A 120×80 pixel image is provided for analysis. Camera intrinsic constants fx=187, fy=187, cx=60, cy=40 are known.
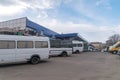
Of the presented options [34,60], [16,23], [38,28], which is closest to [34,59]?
[34,60]

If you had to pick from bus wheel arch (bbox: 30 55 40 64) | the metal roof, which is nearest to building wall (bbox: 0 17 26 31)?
the metal roof

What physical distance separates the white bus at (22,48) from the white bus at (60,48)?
668 centimetres

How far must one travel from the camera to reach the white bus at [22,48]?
47.2ft

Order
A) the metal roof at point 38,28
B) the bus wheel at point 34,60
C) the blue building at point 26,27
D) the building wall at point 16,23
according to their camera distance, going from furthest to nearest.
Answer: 1. the metal roof at point 38,28
2. the building wall at point 16,23
3. the blue building at point 26,27
4. the bus wheel at point 34,60

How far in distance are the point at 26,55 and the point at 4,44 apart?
222 centimetres

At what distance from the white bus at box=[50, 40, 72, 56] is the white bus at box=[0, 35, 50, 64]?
668cm

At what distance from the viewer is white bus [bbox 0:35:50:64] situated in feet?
47.2

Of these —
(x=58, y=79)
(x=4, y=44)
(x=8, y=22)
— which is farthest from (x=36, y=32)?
(x=58, y=79)

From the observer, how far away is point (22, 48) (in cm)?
1554

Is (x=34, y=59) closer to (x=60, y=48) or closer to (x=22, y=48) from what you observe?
(x=22, y=48)

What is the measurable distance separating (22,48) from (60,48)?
10109mm

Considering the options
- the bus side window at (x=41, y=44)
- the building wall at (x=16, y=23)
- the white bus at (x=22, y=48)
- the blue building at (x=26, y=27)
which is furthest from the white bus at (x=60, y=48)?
the building wall at (x=16, y=23)

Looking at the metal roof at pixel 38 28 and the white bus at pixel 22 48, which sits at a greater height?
the metal roof at pixel 38 28

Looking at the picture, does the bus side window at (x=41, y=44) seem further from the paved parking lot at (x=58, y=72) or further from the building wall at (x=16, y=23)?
the building wall at (x=16, y=23)
